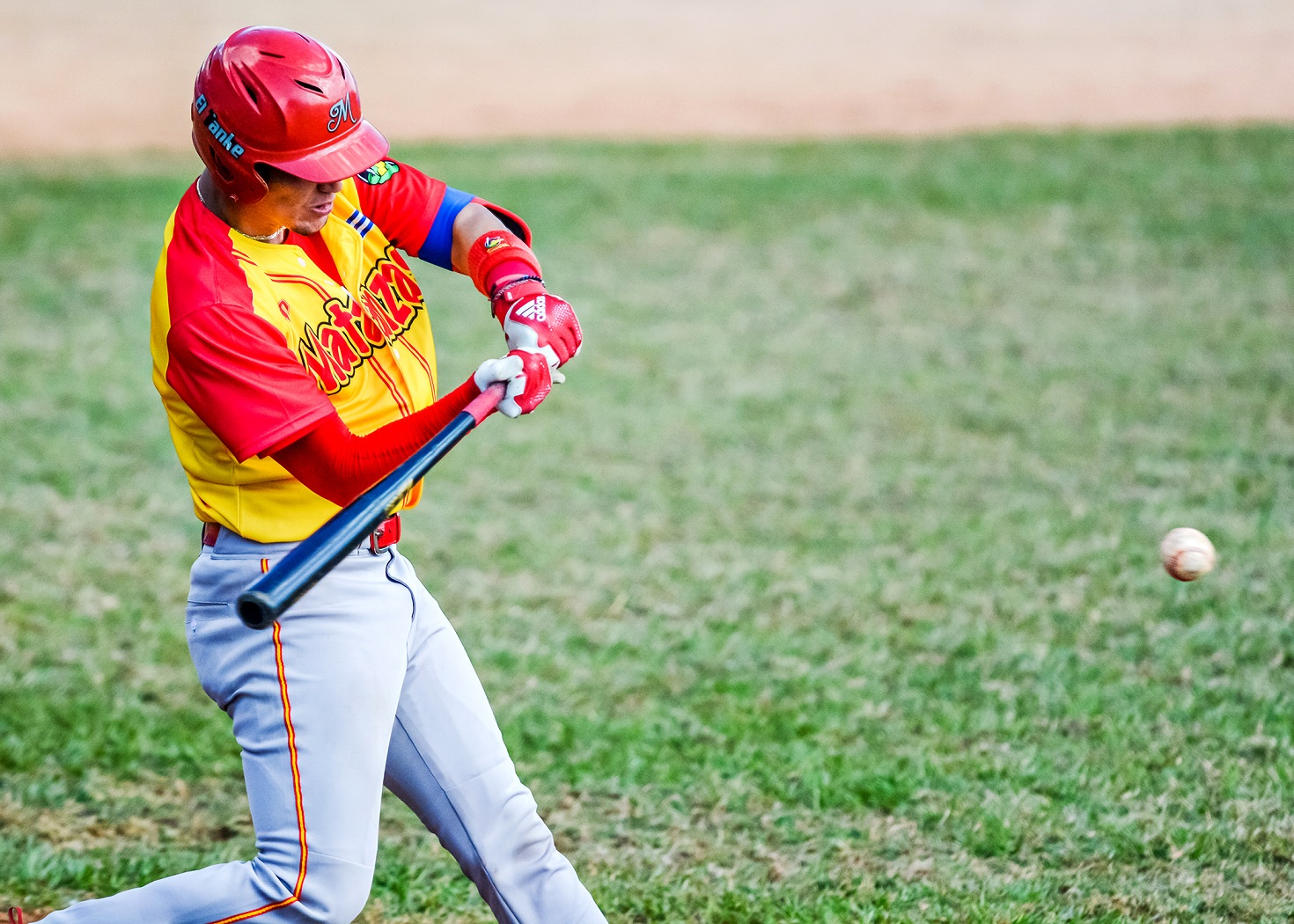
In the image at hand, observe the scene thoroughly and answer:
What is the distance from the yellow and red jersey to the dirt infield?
13.5m

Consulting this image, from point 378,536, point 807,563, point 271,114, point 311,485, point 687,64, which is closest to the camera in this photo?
point 271,114

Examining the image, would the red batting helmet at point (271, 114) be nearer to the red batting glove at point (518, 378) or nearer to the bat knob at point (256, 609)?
the red batting glove at point (518, 378)

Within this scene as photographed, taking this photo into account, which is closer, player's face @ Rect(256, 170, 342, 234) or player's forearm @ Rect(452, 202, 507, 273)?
player's face @ Rect(256, 170, 342, 234)

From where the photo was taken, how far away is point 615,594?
6660 millimetres

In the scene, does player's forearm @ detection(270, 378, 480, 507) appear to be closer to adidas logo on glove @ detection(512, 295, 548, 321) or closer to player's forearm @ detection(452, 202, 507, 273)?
adidas logo on glove @ detection(512, 295, 548, 321)

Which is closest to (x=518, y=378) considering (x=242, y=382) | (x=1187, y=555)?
(x=242, y=382)

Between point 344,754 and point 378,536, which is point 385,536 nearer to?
point 378,536

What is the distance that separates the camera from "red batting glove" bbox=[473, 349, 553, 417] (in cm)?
312

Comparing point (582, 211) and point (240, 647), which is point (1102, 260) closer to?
point (582, 211)

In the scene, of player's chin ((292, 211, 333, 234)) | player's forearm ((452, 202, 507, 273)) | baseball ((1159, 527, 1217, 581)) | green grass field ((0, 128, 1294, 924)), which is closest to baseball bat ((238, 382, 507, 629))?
player's chin ((292, 211, 333, 234))

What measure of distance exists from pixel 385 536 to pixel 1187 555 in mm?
3370

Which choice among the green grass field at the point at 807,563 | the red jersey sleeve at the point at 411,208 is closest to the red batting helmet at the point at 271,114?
the red jersey sleeve at the point at 411,208

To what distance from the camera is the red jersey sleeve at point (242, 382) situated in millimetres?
2924

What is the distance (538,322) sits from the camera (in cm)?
334
